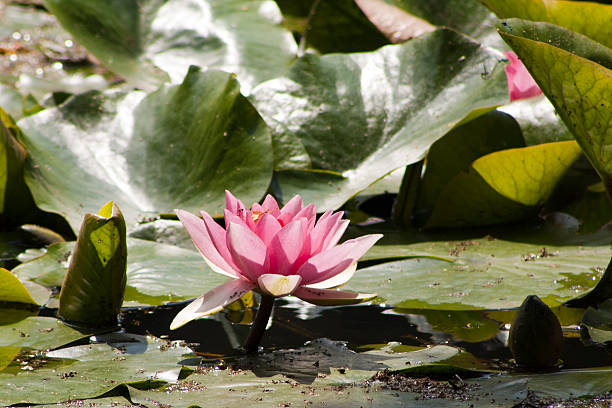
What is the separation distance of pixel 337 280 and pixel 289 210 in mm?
173

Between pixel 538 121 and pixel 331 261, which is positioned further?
pixel 538 121

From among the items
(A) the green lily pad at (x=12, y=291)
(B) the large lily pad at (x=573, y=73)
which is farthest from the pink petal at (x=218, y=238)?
(B) the large lily pad at (x=573, y=73)

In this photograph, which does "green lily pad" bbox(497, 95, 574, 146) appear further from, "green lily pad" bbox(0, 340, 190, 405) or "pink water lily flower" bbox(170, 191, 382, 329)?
"green lily pad" bbox(0, 340, 190, 405)

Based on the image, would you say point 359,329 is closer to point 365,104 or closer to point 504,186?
point 504,186

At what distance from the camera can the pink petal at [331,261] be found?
105 cm

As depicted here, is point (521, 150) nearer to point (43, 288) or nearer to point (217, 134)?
point (217, 134)

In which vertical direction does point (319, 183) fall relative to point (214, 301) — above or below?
above

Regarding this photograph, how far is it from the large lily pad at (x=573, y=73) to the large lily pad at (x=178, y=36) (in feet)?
4.46

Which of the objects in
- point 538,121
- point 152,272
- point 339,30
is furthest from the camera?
point 339,30

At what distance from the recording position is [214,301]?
41.3 inches

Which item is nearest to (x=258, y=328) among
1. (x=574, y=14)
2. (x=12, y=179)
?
(x=574, y=14)

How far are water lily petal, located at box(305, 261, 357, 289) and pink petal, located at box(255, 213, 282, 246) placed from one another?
0.36ft

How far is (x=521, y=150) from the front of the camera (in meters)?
1.72

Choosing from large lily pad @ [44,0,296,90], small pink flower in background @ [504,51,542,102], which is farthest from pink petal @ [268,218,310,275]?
large lily pad @ [44,0,296,90]
